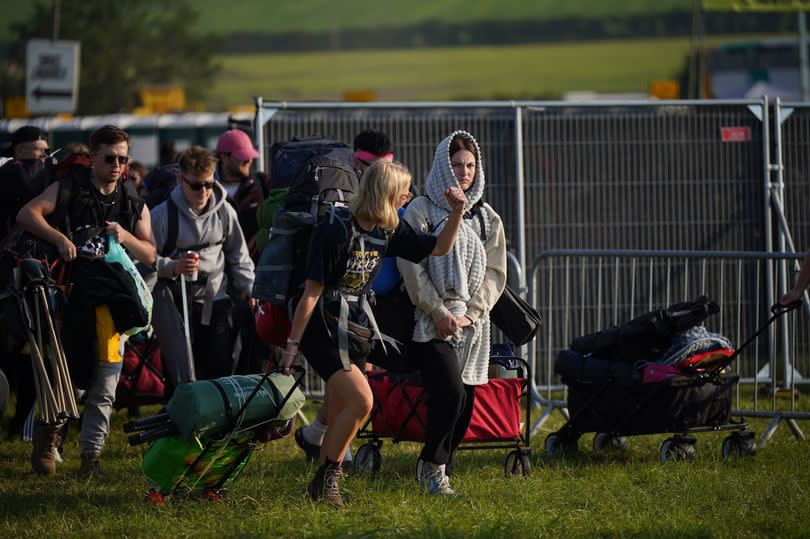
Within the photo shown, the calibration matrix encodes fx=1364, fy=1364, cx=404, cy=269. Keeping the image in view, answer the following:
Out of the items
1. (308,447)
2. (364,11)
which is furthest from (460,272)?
(364,11)

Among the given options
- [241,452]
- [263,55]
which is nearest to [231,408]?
[241,452]

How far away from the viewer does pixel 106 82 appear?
54.2 metres

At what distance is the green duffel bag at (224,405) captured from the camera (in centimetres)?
677

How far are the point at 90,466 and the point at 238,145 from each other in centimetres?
295

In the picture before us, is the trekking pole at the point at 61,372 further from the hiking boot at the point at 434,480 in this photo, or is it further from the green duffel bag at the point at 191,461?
the hiking boot at the point at 434,480

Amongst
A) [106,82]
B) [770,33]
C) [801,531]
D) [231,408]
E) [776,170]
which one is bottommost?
[801,531]

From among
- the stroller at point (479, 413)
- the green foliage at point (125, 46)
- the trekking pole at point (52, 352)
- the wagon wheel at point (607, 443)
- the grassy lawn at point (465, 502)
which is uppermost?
the green foliage at point (125, 46)

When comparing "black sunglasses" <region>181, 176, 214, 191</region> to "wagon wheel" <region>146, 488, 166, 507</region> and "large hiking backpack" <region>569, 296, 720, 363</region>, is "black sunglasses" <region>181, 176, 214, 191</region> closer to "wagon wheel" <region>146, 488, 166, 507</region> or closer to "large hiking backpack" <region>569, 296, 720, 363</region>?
"wagon wheel" <region>146, 488, 166, 507</region>

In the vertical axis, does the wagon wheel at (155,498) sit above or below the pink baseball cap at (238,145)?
below

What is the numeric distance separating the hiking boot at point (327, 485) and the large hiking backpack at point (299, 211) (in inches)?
34.4

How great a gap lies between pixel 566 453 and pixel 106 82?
47.8m

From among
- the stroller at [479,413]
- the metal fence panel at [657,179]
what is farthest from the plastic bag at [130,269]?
the metal fence panel at [657,179]

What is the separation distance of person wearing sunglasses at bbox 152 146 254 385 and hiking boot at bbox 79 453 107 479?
2.92ft

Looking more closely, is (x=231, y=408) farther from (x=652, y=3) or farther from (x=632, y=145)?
(x=652, y=3)
